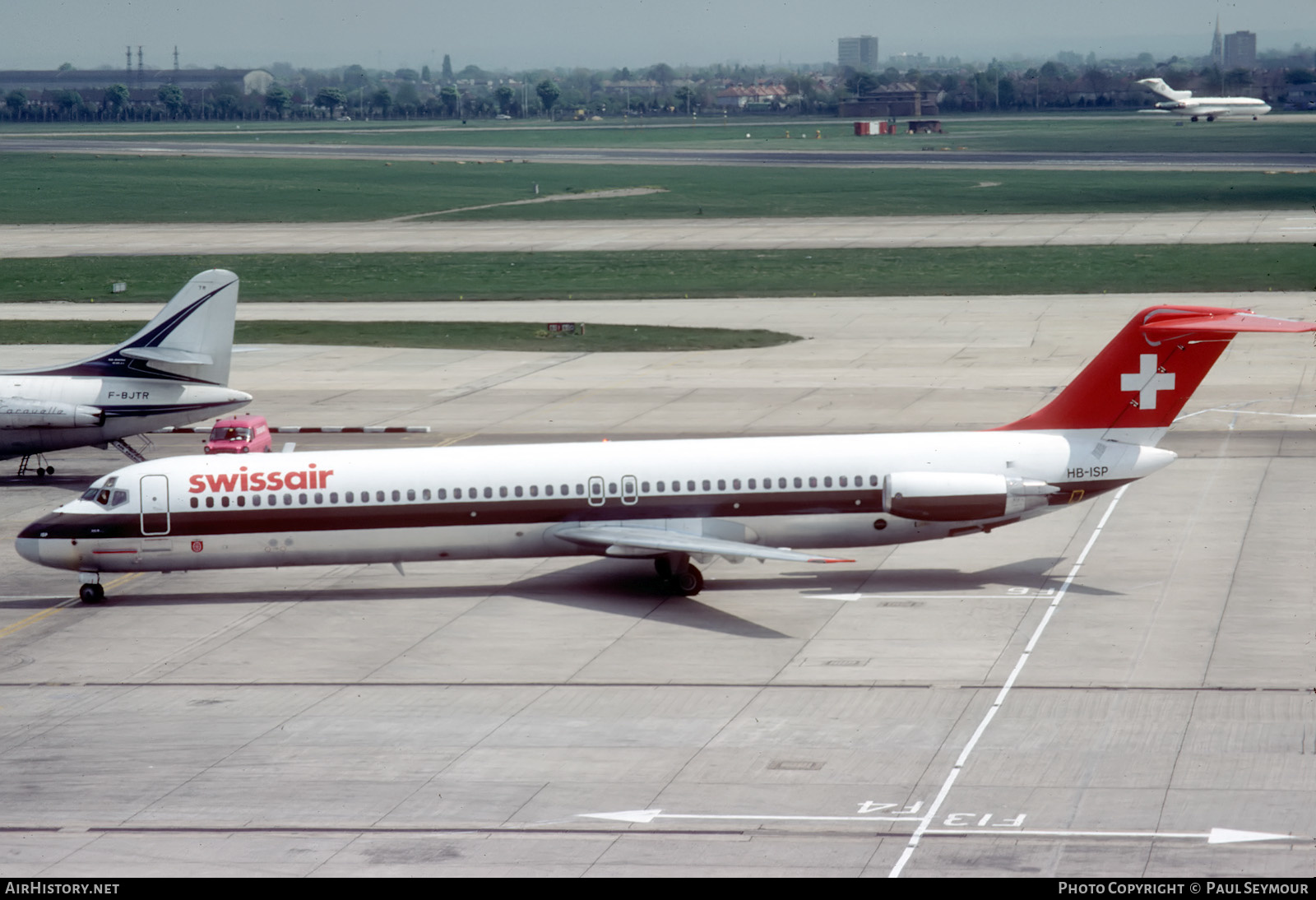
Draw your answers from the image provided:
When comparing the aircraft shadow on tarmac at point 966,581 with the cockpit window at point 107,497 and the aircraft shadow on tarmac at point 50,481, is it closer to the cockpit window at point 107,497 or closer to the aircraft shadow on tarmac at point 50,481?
the cockpit window at point 107,497

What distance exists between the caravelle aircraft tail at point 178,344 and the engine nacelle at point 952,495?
2126 centimetres

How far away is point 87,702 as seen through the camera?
93.8 ft

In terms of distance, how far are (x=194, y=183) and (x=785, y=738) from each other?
479 ft

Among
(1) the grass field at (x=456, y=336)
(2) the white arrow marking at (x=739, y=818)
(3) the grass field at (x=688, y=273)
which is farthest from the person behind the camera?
(3) the grass field at (x=688, y=273)

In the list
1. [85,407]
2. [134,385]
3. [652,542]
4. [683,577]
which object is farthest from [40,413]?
[683,577]

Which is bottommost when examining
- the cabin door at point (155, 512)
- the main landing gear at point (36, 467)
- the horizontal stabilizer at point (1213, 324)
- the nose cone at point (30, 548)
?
the main landing gear at point (36, 467)

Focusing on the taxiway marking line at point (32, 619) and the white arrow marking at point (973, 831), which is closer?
the white arrow marking at point (973, 831)

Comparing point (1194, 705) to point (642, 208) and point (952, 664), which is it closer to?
point (952, 664)

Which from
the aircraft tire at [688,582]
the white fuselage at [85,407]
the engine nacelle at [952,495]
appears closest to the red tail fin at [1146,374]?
the engine nacelle at [952,495]

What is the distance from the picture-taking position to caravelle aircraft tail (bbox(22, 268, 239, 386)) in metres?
45.8

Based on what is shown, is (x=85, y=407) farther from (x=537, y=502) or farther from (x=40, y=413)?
(x=537, y=502)

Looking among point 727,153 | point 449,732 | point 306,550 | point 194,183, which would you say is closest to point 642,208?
point 194,183

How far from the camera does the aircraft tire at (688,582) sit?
34.7 meters

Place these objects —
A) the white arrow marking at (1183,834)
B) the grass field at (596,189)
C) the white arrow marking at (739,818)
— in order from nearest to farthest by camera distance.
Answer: the white arrow marking at (1183,834) < the white arrow marking at (739,818) < the grass field at (596,189)
